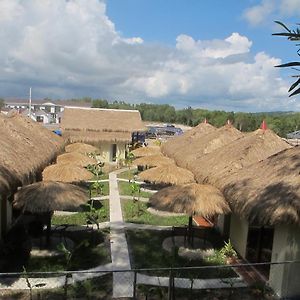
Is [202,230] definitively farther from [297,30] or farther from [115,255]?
[297,30]

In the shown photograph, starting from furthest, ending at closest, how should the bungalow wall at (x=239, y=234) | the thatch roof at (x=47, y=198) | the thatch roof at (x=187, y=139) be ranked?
the thatch roof at (x=187, y=139) < the bungalow wall at (x=239, y=234) < the thatch roof at (x=47, y=198)

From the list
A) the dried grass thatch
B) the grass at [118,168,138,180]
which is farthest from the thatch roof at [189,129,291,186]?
the dried grass thatch

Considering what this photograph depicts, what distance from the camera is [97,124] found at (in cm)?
3562

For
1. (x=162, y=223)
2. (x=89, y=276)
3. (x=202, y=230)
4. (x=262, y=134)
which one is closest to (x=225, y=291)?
(x=89, y=276)

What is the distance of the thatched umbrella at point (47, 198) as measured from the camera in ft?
36.9

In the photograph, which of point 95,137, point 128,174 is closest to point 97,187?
point 128,174

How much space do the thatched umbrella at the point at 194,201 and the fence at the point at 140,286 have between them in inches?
74.6

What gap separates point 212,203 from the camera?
11883 millimetres

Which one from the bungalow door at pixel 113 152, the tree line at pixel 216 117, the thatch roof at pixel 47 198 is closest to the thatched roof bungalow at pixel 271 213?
the thatch roof at pixel 47 198

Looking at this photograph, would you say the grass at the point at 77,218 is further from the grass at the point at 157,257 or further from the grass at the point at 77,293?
the grass at the point at 77,293

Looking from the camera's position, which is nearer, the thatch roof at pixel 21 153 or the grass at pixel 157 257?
the grass at pixel 157 257

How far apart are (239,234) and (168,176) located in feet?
16.8

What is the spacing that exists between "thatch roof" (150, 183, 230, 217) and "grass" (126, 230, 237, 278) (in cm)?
153

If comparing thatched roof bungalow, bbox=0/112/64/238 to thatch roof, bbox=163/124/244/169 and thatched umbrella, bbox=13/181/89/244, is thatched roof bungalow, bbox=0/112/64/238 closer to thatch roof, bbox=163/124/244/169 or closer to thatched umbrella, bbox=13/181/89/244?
thatched umbrella, bbox=13/181/89/244
